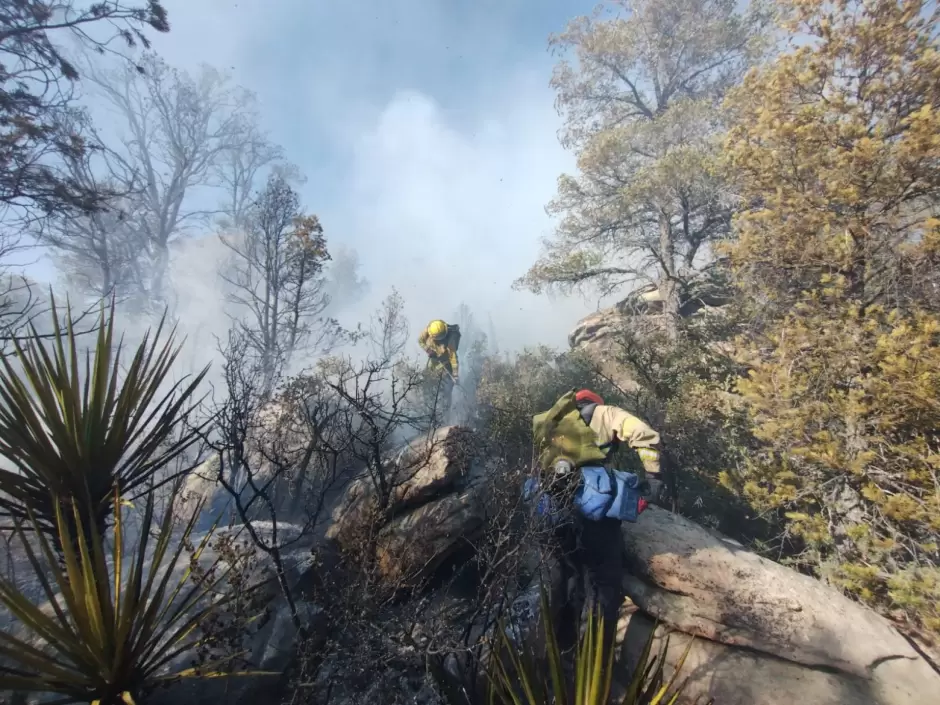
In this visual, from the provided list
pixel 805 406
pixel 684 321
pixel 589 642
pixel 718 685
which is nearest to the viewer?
pixel 589 642

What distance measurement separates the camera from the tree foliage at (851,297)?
3.93 m

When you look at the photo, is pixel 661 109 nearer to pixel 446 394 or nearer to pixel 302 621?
pixel 446 394

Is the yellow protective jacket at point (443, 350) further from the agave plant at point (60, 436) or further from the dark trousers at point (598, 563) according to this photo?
the agave plant at point (60, 436)

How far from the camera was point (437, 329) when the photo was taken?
11117 mm

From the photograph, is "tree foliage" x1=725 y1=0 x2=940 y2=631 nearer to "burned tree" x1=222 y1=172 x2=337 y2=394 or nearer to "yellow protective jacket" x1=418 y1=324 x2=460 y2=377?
"yellow protective jacket" x1=418 y1=324 x2=460 y2=377

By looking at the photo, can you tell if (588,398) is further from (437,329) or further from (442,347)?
(442,347)

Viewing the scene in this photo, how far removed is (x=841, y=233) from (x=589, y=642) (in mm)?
5675

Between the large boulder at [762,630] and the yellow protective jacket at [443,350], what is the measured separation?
23.9ft

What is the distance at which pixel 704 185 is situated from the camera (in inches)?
373

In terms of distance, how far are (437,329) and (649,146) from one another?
24.6ft

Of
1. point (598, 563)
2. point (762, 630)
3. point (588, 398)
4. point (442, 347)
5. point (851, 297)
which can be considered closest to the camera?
point (762, 630)

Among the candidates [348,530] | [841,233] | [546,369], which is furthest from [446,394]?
[841,233]

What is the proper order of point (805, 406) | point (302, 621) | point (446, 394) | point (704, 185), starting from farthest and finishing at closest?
point (446, 394), point (704, 185), point (805, 406), point (302, 621)

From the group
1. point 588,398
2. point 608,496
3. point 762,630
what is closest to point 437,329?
point 588,398
